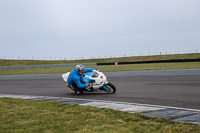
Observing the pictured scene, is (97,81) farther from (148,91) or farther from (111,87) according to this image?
(148,91)

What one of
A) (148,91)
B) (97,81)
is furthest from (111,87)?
(148,91)

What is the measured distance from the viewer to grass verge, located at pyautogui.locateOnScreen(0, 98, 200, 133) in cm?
466

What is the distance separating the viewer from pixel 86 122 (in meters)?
5.36

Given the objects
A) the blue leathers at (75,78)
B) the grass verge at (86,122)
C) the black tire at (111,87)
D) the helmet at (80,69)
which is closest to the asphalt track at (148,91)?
the black tire at (111,87)

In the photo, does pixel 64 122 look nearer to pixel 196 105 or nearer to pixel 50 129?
Result: pixel 50 129

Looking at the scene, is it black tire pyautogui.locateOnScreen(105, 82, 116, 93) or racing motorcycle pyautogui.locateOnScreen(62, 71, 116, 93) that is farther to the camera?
black tire pyautogui.locateOnScreen(105, 82, 116, 93)

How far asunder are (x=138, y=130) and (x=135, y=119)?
0.89 m

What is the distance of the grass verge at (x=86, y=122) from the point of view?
4.66 metres

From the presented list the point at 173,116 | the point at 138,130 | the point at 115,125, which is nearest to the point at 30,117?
the point at 115,125

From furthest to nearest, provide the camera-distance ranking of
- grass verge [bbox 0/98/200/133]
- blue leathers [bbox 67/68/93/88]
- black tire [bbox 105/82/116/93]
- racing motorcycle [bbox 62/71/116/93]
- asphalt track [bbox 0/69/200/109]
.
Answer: blue leathers [bbox 67/68/93/88], black tire [bbox 105/82/116/93], racing motorcycle [bbox 62/71/116/93], asphalt track [bbox 0/69/200/109], grass verge [bbox 0/98/200/133]

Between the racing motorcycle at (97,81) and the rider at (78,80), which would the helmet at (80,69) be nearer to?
the rider at (78,80)

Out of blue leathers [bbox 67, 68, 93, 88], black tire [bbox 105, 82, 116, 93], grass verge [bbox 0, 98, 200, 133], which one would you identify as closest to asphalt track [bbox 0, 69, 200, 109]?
black tire [bbox 105, 82, 116, 93]

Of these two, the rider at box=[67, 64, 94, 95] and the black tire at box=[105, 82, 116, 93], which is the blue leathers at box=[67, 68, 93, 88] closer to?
the rider at box=[67, 64, 94, 95]

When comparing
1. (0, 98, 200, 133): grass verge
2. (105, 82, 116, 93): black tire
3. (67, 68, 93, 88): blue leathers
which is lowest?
(0, 98, 200, 133): grass verge
